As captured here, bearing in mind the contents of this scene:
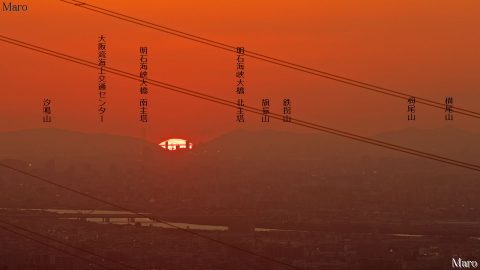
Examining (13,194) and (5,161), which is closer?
(13,194)

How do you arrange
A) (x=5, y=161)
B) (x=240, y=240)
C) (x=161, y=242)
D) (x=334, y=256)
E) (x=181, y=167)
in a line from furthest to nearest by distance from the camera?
(x=181, y=167) → (x=5, y=161) → (x=240, y=240) → (x=161, y=242) → (x=334, y=256)

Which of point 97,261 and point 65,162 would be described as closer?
point 97,261

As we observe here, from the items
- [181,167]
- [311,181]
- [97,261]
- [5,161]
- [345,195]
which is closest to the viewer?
[97,261]

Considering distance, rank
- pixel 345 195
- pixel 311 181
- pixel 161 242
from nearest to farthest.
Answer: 1. pixel 161 242
2. pixel 345 195
3. pixel 311 181

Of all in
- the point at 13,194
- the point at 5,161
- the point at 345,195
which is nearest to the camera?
the point at 13,194

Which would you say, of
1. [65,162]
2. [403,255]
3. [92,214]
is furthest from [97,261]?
[65,162]

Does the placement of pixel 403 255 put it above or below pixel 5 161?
below

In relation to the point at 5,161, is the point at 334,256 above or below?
below

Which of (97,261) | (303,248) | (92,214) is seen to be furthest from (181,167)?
(97,261)

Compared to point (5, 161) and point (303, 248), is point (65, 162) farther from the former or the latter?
point (303, 248)
